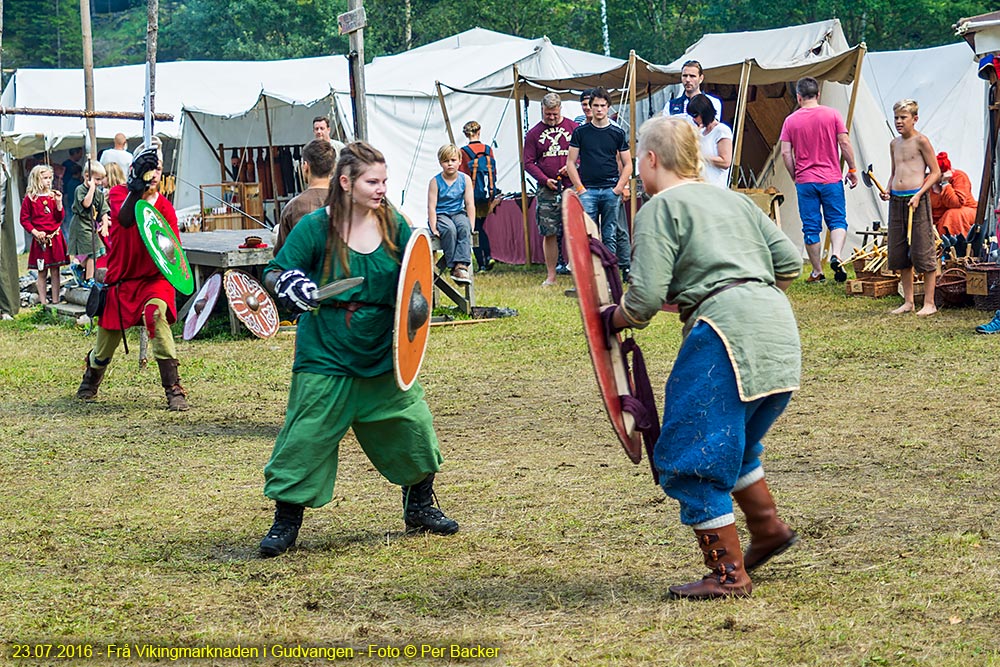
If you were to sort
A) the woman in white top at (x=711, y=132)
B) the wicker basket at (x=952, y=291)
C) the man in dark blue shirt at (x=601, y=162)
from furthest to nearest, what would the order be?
the man in dark blue shirt at (x=601, y=162), the woman in white top at (x=711, y=132), the wicker basket at (x=952, y=291)

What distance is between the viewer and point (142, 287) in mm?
7941

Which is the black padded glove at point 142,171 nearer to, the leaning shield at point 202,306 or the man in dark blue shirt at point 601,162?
the leaning shield at point 202,306

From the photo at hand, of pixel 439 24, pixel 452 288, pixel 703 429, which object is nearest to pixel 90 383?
pixel 452 288

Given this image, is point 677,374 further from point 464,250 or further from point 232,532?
point 464,250

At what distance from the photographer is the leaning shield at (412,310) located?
15.1 feet

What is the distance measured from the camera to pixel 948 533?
15.2ft

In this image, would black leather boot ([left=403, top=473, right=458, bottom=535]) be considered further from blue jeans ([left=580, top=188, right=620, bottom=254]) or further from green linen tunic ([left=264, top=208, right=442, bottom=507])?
blue jeans ([left=580, top=188, right=620, bottom=254])

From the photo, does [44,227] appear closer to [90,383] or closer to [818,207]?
[90,383]

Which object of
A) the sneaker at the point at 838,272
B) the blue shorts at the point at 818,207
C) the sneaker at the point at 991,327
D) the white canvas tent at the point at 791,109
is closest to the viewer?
the sneaker at the point at 991,327

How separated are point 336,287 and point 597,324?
104cm

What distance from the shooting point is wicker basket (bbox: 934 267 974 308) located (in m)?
10.5

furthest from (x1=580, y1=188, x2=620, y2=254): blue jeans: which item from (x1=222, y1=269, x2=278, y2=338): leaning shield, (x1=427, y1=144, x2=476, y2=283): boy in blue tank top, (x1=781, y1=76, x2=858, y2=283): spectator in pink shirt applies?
(x1=222, y1=269, x2=278, y2=338): leaning shield

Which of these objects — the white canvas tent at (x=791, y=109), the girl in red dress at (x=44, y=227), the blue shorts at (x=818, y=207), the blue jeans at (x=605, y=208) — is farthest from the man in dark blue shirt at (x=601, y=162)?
the girl in red dress at (x=44, y=227)

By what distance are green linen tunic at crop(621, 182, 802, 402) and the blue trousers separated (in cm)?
5
